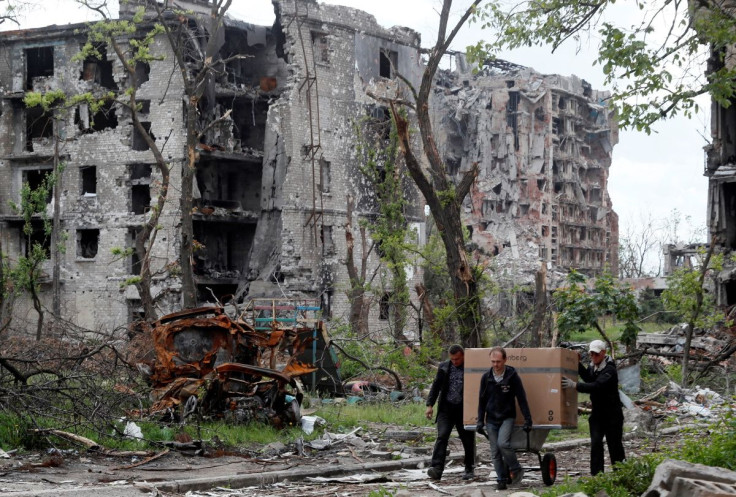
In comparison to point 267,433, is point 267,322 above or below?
above

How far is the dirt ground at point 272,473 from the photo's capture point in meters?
11.2

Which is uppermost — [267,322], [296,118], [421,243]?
[296,118]

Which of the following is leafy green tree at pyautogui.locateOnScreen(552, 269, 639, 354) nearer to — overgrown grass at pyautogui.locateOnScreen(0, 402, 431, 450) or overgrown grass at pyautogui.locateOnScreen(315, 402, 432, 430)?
overgrown grass at pyautogui.locateOnScreen(315, 402, 432, 430)

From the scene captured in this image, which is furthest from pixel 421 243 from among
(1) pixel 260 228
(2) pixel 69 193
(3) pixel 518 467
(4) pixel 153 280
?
(3) pixel 518 467

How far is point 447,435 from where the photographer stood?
1228 cm

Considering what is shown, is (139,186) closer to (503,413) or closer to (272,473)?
(272,473)

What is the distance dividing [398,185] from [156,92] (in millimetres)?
10508

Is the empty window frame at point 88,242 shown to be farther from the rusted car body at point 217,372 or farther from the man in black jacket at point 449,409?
the man in black jacket at point 449,409

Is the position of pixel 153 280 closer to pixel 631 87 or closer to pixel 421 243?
pixel 421 243

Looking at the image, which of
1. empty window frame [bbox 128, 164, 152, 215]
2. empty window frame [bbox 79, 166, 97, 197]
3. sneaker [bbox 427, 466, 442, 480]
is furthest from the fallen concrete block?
empty window frame [bbox 79, 166, 97, 197]

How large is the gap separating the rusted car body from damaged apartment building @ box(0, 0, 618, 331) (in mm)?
20647

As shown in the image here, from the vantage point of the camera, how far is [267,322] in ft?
76.3

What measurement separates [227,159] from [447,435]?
30.6 m

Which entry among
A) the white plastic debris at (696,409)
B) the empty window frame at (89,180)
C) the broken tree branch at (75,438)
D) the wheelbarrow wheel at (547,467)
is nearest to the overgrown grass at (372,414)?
the broken tree branch at (75,438)
